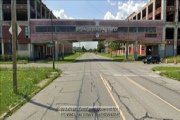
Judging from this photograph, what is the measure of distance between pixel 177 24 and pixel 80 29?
24.6m

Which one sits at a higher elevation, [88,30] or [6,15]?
[6,15]

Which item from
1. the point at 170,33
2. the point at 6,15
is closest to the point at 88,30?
the point at 6,15

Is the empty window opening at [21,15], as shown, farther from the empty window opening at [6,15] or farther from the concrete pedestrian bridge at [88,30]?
the concrete pedestrian bridge at [88,30]

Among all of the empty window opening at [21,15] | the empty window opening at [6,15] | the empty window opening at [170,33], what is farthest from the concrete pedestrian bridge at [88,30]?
the empty window opening at [6,15]

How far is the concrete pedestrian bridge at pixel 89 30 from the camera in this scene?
4378 cm

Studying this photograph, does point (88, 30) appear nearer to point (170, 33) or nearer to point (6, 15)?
point (6, 15)

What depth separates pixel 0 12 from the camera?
44.8m

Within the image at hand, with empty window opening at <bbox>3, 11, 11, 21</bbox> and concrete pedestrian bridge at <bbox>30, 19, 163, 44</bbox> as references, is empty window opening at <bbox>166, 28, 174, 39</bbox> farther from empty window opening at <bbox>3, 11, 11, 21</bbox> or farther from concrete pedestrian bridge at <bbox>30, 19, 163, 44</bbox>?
empty window opening at <bbox>3, 11, 11, 21</bbox>

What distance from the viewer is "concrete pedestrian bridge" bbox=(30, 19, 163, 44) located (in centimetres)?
4378

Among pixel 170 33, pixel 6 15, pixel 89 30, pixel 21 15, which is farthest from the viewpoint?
pixel 170 33

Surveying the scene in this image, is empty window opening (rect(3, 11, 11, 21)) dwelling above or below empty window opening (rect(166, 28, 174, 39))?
above

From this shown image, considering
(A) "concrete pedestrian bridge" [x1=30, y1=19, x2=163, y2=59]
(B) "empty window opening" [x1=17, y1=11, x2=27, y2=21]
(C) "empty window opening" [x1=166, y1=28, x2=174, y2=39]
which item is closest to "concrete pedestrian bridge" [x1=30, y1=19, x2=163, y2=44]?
(A) "concrete pedestrian bridge" [x1=30, y1=19, x2=163, y2=59]

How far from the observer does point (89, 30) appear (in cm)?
4422

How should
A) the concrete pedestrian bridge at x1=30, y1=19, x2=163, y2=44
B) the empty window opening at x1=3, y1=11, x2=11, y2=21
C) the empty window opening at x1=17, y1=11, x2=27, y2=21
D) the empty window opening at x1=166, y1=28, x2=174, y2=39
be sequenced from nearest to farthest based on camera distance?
the concrete pedestrian bridge at x1=30, y1=19, x2=163, y2=44, the empty window opening at x1=3, y1=11, x2=11, y2=21, the empty window opening at x1=17, y1=11, x2=27, y2=21, the empty window opening at x1=166, y1=28, x2=174, y2=39
